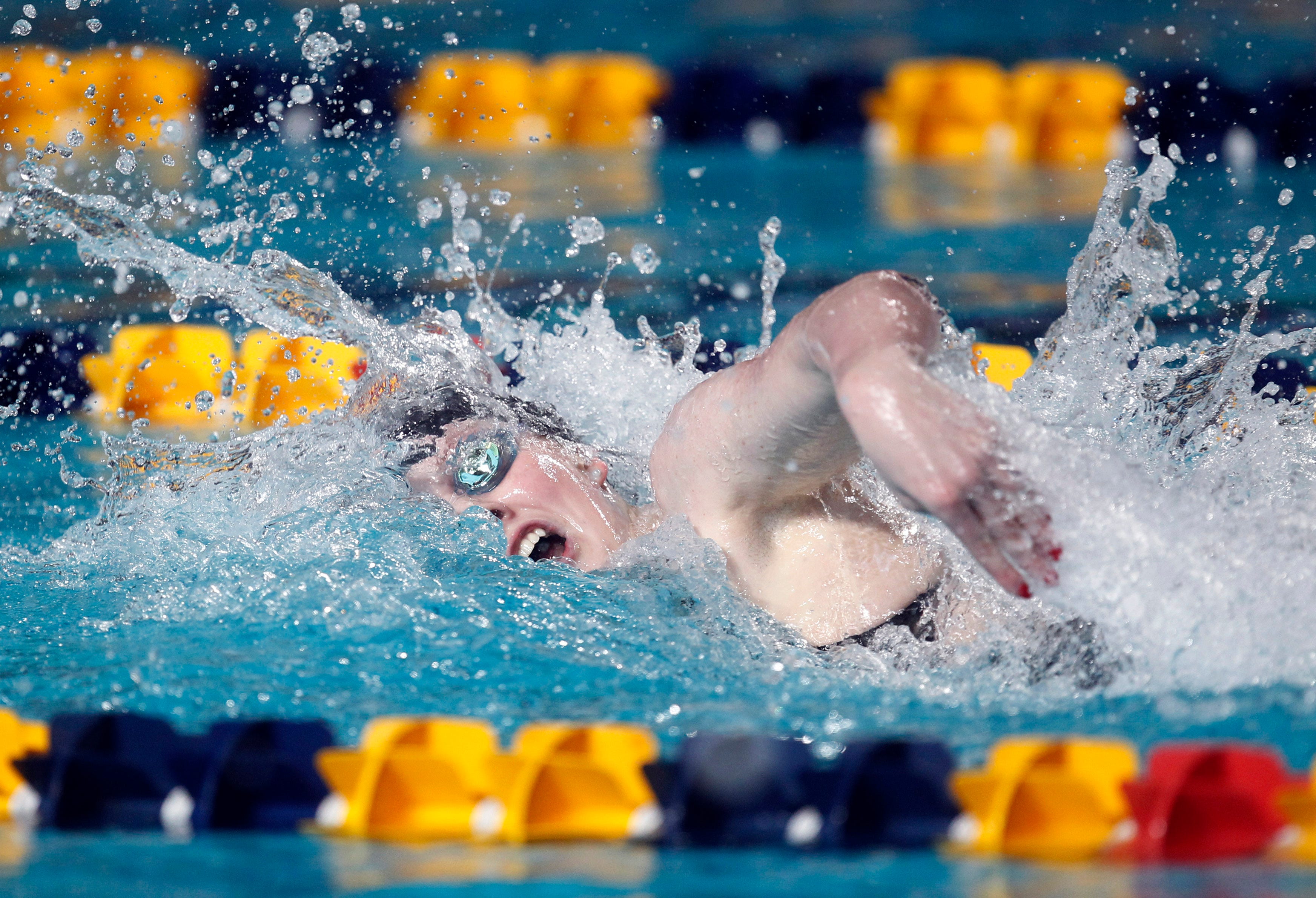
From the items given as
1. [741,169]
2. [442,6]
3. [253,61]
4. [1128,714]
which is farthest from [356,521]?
[442,6]

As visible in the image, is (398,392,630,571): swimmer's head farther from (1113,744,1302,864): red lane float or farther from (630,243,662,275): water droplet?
(630,243,662,275): water droplet

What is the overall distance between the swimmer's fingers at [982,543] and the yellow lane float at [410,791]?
541 millimetres

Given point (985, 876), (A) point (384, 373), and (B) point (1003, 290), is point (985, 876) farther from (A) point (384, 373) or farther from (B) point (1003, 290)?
(B) point (1003, 290)

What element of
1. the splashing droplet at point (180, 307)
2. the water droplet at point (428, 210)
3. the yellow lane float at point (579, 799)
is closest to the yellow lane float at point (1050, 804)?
the yellow lane float at point (579, 799)

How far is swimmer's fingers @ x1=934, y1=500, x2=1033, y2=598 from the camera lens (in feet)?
4.00

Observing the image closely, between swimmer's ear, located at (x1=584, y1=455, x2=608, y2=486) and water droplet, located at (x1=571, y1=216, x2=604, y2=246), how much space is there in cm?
145

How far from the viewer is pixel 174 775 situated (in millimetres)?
1440

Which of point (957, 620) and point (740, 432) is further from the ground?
point (740, 432)

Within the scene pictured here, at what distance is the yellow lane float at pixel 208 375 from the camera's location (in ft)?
10.3

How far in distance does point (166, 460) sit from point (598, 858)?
4.98 ft

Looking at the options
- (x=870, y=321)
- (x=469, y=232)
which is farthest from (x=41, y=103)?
(x=870, y=321)

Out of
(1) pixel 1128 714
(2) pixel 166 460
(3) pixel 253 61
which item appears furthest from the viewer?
(3) pixel 253 61

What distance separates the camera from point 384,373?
2.27 metres

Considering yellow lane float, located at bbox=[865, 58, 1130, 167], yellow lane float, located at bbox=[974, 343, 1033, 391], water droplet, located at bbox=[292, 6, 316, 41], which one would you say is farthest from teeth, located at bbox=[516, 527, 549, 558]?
water droplet, located at bbox=[292, 6, 316, 41]
